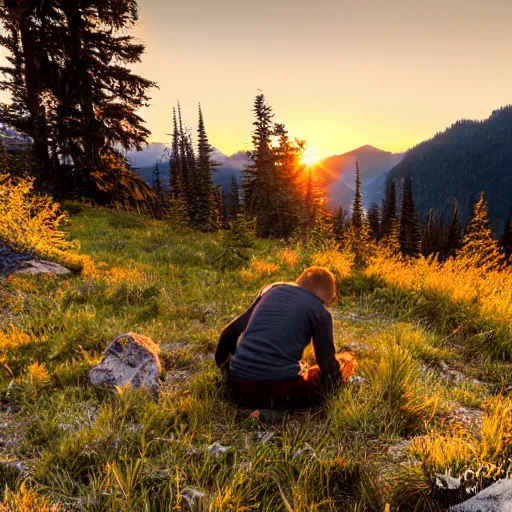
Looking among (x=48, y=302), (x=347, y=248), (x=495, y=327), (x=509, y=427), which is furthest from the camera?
(x=347, y=248)

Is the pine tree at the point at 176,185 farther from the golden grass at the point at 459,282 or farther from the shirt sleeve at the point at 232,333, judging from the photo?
the shirt sleeve at the point at 232,333

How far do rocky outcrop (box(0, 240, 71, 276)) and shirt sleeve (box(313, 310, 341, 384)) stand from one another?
646cm

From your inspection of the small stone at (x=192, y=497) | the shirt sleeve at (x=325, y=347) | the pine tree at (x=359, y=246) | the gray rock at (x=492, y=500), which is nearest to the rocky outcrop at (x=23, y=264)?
the shirt sleeve at (x=325, y=347)

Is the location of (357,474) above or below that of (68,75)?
below

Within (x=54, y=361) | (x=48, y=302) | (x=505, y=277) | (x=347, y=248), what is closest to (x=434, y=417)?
(x=54, y=361)

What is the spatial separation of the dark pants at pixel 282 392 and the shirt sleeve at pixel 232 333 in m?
0.48

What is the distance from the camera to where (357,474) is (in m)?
2.09

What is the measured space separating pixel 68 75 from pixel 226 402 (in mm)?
16826

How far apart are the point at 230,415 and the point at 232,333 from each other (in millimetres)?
809

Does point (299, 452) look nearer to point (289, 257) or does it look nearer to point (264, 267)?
point (264, 267)

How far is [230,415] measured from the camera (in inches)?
116

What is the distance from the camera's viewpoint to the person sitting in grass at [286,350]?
2.88m

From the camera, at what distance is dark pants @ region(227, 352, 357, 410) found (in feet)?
9.57

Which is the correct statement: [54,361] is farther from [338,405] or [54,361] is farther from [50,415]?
[338,405]
